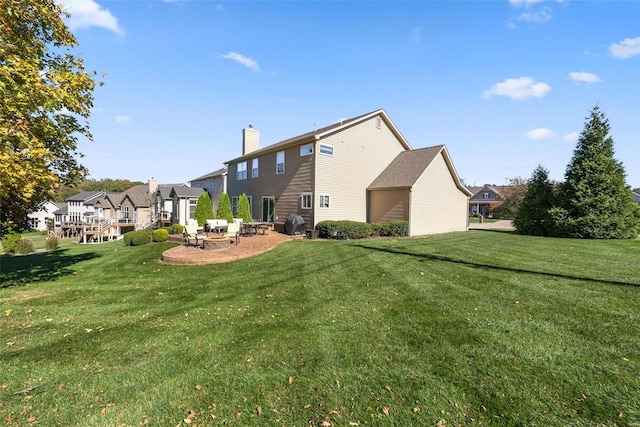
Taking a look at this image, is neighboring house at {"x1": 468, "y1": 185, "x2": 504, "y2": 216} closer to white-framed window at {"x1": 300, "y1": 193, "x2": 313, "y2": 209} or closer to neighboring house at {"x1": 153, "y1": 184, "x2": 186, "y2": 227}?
white-framed window at {"x1": 300, "y1": 193, "x2": 313, "y2": 209}

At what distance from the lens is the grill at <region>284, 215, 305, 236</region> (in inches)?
697

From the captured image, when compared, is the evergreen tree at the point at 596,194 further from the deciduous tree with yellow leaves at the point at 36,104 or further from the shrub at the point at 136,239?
the shrub at the point at 136,239

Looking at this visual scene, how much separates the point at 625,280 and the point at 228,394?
955 centimetres

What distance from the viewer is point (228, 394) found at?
3.13 m

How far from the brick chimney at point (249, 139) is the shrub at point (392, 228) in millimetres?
16959

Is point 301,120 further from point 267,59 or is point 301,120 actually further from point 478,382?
point 478,382

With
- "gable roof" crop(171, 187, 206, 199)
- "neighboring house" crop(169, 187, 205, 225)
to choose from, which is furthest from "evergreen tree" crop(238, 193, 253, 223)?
"gable roof" crop(171, 187, 206, 199)

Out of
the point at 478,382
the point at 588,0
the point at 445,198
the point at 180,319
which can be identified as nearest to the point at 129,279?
the point at 180,319

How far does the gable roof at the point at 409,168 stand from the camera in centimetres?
1936

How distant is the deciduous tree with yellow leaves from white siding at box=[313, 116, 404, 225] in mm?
12182

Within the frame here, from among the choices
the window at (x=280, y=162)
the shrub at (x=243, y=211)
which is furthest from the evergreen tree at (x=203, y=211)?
the window at (x=280, y=162)

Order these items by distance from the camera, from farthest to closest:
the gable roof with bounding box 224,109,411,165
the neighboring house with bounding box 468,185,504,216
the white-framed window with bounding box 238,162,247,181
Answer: the neighboring house with bounding box 468,185,504,216, the white-framed window with bounding box 238,162,247,181, the gable roof with bounding box 224,109,411,165

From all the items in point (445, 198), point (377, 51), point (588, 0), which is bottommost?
point (445, 198)

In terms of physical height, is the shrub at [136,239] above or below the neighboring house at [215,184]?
below
